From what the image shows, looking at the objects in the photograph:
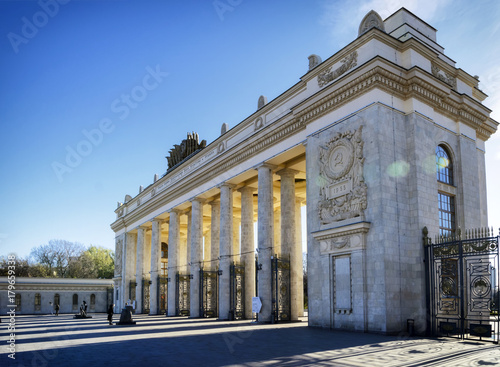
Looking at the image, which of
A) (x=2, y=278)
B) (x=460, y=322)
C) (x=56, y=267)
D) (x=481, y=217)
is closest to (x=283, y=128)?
(x=481, y=217)

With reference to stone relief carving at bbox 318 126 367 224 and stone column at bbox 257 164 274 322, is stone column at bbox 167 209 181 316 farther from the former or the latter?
stone relief carving at bbox 318 126 367 224

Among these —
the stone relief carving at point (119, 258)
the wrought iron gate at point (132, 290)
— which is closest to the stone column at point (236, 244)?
the wrought iron gate at point (132, 290)

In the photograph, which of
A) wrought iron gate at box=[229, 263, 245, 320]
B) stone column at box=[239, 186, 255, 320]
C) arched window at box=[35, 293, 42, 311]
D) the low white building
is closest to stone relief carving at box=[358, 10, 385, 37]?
Answer: stone column at box=[239, 186, 255, 320]

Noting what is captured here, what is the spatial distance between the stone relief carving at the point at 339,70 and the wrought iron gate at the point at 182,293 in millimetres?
19956

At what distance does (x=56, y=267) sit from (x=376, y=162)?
6737cm

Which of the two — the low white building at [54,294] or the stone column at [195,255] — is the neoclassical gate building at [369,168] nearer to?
the stone column at [195,255]

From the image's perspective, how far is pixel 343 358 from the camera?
409 inches

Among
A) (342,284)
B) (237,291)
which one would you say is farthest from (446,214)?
(237,291)

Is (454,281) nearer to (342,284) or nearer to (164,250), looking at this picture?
(342,284)

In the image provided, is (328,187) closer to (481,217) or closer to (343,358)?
(481,217)

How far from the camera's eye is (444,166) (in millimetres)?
19594

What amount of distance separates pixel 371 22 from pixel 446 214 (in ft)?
27.8

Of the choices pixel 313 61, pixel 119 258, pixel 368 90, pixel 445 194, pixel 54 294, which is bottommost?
pixel 54 294

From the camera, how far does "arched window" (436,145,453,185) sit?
19280 millimetres
